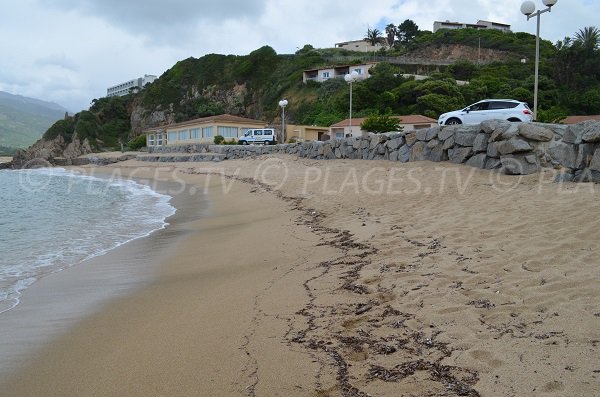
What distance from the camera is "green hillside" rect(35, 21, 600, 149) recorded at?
48.6 m

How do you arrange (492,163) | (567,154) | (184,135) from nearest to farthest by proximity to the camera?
(567,154)
(492,163)
(184,135)

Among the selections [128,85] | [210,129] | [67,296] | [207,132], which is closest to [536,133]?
[67,296]

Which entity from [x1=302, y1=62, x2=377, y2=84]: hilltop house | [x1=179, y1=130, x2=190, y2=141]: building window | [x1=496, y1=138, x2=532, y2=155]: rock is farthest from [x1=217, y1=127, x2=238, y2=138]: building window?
[x1=496, y1=138, x2=532, y2=155]: rock

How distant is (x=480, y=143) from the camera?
12.0 meters

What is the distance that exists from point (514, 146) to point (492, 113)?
6.64 m

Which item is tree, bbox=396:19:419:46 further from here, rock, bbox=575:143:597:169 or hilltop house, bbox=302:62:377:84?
rock, bbox=575:143:597:169

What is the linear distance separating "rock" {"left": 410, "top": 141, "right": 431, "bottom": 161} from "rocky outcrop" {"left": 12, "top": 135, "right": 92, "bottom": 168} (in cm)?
5612

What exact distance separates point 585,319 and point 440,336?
1.04 m

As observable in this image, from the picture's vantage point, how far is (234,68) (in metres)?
84.5

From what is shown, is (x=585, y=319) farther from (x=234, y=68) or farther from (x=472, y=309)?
(x=234, y=68)

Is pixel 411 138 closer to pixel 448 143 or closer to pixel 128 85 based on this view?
pixel 448 143

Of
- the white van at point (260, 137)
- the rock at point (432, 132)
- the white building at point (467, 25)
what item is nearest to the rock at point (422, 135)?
the rock at point (432, 132)

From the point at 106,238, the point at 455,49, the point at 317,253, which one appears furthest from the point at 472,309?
the point at 455,49

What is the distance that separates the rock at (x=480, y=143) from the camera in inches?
470
